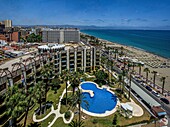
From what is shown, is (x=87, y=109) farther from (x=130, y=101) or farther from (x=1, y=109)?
(x=1, y=109)

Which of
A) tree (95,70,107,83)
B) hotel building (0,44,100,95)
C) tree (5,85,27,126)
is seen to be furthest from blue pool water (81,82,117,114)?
tree (5,85,27,126)

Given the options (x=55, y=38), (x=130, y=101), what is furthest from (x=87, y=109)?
(x=55, y=38)

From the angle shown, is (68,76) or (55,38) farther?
(55,38)

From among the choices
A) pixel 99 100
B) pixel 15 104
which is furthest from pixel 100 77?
pixel 15 104

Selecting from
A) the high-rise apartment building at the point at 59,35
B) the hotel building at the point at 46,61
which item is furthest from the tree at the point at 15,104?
the high-rise apartment building at the point at 59,35

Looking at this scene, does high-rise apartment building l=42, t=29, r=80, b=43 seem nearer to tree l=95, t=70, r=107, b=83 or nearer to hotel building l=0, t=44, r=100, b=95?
hotel building l=0, t=44, r=100, b=95

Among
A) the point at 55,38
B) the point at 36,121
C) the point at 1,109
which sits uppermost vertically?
the point at 55,38
